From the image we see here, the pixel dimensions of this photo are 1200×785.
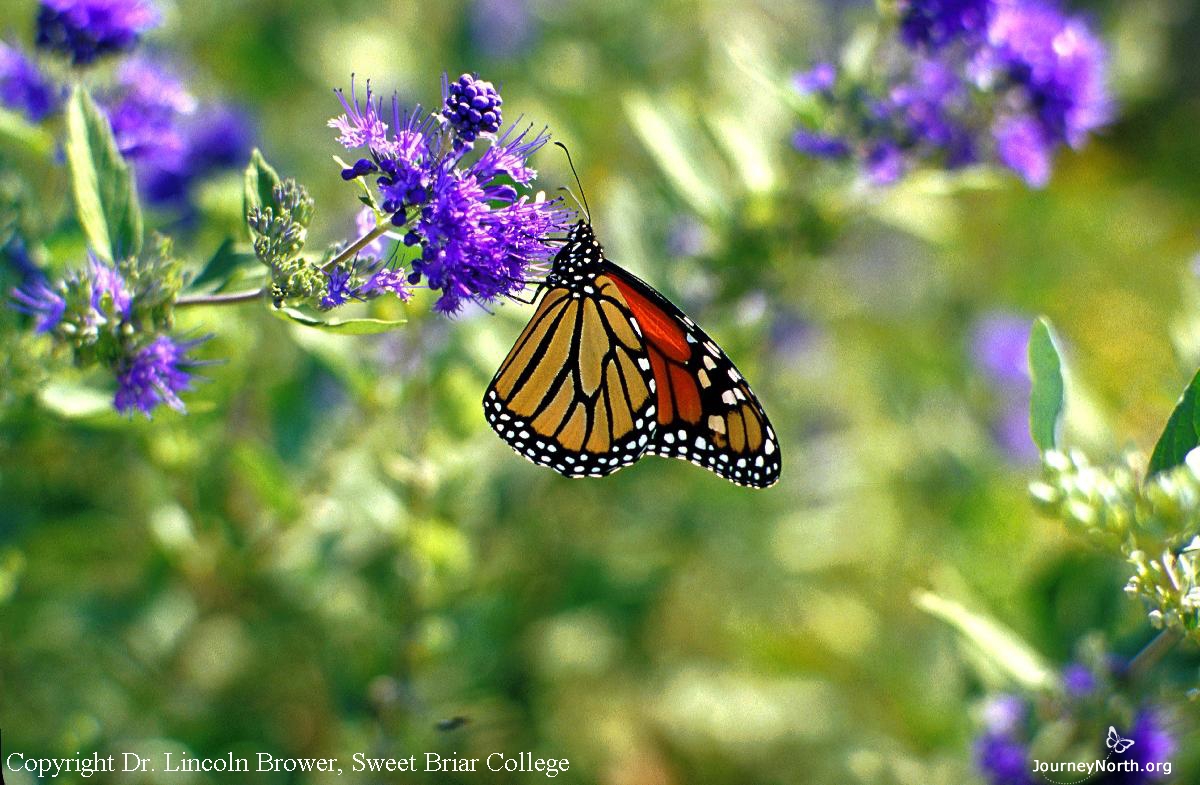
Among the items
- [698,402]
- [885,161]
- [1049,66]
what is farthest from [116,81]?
[1049,66]

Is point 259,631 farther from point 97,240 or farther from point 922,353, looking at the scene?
point 922,353

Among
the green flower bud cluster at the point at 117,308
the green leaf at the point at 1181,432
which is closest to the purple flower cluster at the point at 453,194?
the green flower bud cluster at the point at 117,308

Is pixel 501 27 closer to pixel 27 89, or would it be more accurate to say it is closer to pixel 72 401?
pixel 27 89

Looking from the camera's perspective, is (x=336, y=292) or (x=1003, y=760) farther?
(x=1003, y=760)

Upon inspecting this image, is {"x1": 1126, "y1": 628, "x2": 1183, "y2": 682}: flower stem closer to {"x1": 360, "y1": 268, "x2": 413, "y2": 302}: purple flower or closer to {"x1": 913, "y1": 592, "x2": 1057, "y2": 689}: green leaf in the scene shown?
{"x1": 913, "y1": 592, "x2": 1057, "y2": 689}: green leaf

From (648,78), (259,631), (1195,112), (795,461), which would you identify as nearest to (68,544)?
(259,631)

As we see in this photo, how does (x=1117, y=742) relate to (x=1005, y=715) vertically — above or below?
below

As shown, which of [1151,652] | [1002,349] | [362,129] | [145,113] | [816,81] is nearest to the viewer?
[362,129]
